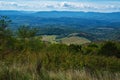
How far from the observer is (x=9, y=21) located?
77.8ft

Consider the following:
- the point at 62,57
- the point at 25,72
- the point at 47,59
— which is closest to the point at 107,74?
the point at 25,72

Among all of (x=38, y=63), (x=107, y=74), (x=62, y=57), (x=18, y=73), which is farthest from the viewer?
(x=62, y=57)

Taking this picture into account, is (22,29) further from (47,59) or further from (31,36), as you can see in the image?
(47,59)

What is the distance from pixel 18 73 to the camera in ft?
19.8

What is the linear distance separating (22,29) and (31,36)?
2.22 m

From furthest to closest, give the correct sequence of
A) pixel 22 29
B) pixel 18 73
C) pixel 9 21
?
pixel 22 29
pixel 9 21
pixel 18 73

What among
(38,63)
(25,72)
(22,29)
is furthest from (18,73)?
(22,29)

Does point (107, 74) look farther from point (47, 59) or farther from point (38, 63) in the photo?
point (47, 59)

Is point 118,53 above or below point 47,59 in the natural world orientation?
below

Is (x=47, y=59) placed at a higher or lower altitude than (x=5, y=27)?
higher

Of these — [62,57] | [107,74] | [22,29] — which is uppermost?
[107,74]

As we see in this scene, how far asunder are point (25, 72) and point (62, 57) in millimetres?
2987

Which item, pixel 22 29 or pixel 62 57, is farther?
pixel 22 29

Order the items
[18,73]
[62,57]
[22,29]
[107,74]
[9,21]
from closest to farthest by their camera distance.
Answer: [107,74] → [18,73] → [62,57] → [9,21] → [22,29]
